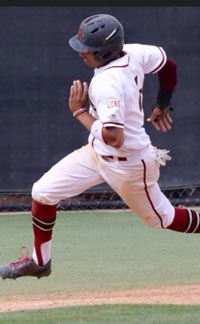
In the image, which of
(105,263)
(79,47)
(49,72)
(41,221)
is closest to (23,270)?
(41,221)

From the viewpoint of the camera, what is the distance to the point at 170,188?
1045cm

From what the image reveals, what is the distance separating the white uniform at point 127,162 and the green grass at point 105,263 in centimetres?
62

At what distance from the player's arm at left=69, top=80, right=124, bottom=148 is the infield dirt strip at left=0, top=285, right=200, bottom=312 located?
135 cm

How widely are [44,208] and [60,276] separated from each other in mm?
1458

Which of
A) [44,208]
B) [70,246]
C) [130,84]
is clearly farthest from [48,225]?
[70,246]

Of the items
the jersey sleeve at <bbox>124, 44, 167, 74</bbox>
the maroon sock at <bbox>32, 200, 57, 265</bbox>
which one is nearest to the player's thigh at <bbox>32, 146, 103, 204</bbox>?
the maroon sock at <bbox>32, 200, 57, 265</bbox>

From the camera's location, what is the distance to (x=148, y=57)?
19.8 feet

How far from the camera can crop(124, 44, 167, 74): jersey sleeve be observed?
599cm

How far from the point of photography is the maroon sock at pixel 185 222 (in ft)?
20.7

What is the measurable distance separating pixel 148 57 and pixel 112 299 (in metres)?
1.68

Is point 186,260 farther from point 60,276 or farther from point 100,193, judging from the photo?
point 100,193

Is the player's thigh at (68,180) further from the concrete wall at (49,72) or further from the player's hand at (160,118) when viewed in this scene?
the concrete wall at (49,72)

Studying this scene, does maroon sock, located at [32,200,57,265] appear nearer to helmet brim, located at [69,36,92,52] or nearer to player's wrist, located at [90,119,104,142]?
player's wrist, located at [90,119,104,142]

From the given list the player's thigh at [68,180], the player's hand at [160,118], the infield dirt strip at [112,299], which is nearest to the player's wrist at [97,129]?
the player's thigh at [68,180]
